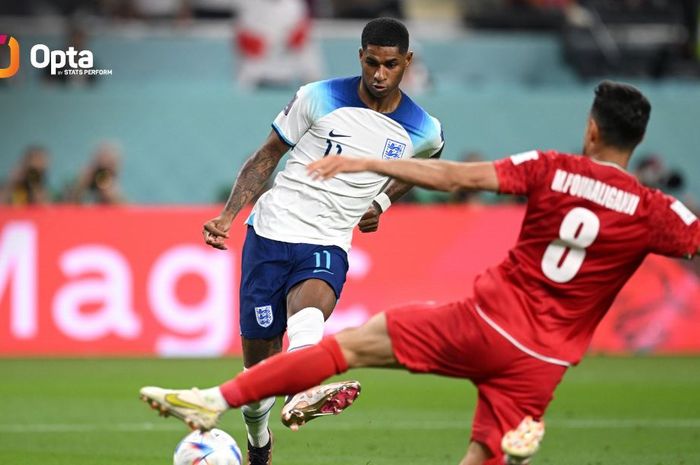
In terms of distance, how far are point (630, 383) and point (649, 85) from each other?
8255 mm

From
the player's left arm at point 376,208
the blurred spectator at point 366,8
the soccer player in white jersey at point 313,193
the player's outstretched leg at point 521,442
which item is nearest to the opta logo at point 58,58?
the blurred spectator at point 366,8

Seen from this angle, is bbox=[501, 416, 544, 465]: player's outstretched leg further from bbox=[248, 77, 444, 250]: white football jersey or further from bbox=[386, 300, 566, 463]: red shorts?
bbox=[248, 77, 444, 250]: white football jersey

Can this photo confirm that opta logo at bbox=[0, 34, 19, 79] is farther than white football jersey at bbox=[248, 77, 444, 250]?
Yes

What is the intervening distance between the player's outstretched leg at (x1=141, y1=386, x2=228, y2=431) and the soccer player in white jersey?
5.59ft

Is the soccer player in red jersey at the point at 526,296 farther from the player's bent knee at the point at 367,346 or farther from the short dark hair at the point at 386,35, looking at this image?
the short dark hair at the point at 386,35

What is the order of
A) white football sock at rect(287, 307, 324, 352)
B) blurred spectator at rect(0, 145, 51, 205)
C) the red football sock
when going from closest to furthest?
the red football sock → white football sock at rect(287, 307, 324, 352) → blurred spectator at rect(0, 145, 51, 205)

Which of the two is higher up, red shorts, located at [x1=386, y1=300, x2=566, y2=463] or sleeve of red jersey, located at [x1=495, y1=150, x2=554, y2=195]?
sleeve of red jersey, located at [x1=495, y1=150, x2=554, y2=195]

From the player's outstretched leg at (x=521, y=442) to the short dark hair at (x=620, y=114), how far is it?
138cm

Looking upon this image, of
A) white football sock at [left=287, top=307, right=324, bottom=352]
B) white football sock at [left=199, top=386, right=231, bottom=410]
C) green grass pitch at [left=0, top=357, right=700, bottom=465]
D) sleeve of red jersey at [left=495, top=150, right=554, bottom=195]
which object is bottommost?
green grass pitch at [left=0, top=357, right=700, bottom=465]

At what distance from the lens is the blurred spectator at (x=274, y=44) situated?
19.2 meters

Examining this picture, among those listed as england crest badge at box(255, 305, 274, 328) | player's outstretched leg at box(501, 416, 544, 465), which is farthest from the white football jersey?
player's outstretched leg at box(501, 416, 544, 465)

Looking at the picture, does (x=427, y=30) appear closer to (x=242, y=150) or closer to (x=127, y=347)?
(x=242, y=150)

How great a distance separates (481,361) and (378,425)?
504cm

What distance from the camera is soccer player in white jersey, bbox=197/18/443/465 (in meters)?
7.90
